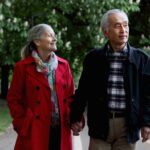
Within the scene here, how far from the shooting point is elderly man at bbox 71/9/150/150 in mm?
4879

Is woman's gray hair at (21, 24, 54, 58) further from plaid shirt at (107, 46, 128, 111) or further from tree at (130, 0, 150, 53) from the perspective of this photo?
tree at (130, 0, 150, 53)

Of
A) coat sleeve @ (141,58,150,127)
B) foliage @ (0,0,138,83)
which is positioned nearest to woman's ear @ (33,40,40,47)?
coat sleeve @ (141,58,150,127)

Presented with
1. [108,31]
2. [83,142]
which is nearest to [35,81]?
[108,31]

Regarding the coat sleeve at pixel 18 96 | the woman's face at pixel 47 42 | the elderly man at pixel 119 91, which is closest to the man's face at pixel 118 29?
the elderly man at pixel 119 91

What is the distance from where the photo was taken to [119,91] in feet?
16.0

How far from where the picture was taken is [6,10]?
1353 cm

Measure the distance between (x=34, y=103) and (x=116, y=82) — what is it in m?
0.89

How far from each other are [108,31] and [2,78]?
12.7m

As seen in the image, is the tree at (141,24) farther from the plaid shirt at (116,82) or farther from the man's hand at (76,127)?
the plaid shirt at (116,82)

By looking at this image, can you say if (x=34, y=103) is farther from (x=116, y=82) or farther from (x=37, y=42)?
(x=116, y=82)

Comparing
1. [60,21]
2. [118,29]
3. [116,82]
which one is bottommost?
[60,21]

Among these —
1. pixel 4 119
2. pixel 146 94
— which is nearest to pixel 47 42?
pixel 146 94

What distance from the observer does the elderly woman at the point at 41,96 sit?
5.27 metres

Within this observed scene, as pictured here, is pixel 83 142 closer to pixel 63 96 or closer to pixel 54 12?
pixel 63 96
